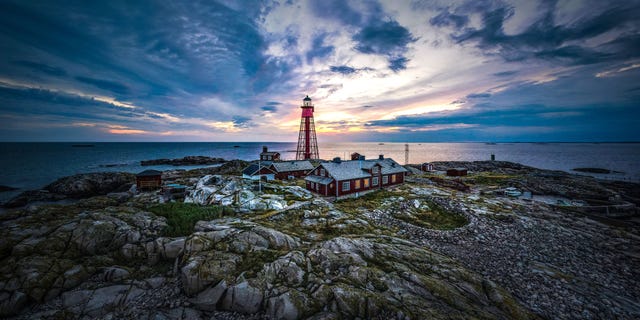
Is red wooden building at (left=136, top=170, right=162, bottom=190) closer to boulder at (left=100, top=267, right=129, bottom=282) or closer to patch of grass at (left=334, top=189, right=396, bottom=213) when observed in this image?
patch of grass at (left=334, top=189, right=396, bottom=213)

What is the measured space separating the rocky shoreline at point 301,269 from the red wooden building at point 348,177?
36.8ft

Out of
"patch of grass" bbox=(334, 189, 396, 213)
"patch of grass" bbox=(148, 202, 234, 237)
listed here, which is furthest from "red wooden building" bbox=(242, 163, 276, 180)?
"patch of grass" bbox=(148, 202, 234, 237)

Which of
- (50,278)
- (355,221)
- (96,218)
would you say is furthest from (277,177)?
(50,278)

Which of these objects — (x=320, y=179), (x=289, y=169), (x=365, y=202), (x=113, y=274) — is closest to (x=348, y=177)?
(x=320, y=179)

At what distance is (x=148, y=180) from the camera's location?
42.8 m

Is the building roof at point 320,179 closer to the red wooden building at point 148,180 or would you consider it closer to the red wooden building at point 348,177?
the red wooden building at point 348,177

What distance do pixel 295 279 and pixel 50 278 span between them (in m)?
12.4

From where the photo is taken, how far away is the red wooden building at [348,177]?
34.2m

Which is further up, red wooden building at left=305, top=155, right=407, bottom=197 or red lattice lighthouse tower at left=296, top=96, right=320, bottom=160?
red lattice lighthouse tower at left=296, top=96, right=320, bottom=160

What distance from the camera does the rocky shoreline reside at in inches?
409

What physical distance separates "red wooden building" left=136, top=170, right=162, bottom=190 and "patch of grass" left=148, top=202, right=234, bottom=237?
90.7 feet

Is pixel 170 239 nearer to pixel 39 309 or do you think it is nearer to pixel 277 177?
pixel 39 309

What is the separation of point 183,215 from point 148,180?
32.2 meters

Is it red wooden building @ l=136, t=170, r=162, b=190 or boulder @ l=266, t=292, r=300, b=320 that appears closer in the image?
boulder @ l=266, t=292, r=300, b=320
